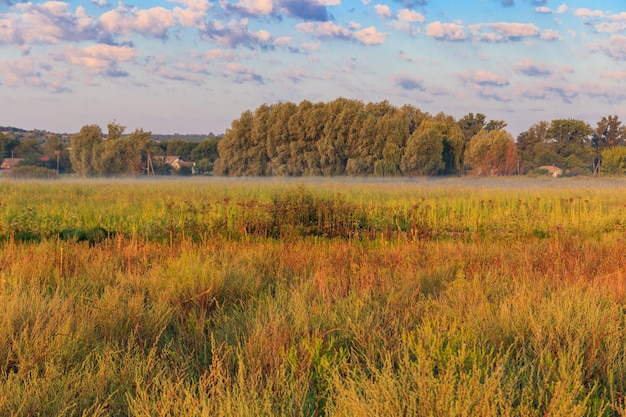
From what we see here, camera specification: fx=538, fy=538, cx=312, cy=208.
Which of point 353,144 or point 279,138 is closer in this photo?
point 353,144

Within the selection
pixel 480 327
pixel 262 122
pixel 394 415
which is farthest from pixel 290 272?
pixel 262 122

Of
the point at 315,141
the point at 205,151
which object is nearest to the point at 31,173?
the point at 315,141

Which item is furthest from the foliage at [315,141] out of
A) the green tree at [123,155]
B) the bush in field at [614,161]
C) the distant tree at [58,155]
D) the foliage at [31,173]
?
the distant tree at [58,155]

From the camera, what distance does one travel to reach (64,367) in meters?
3.53

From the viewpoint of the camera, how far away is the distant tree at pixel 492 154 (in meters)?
59.4

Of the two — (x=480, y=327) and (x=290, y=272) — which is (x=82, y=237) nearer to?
(x=290, y=272)

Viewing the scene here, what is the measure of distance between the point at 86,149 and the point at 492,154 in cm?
4496

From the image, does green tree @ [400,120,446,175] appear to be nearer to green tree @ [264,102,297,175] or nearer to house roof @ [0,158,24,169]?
green tree @ [264,102,297,175]

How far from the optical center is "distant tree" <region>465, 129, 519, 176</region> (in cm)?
5938

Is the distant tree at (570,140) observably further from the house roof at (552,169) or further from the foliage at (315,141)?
the foliage at (315,141)

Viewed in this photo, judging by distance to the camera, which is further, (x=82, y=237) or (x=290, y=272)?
(x=82, y=237)

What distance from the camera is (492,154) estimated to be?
59.4 metres

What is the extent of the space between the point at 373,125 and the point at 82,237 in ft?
138

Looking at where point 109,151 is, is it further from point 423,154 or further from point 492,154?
point 492,154
